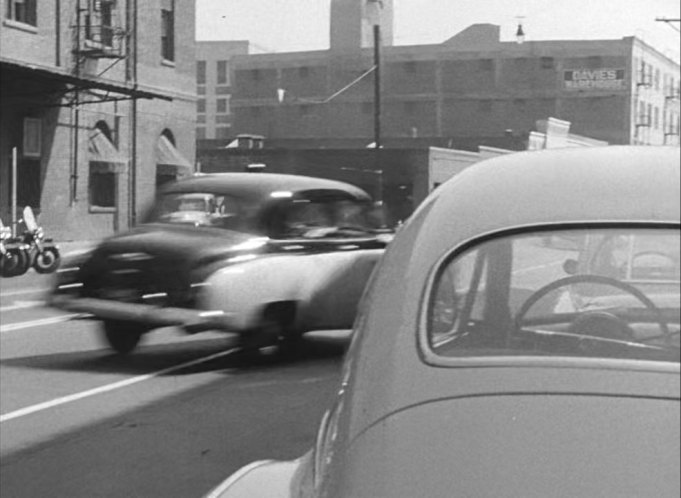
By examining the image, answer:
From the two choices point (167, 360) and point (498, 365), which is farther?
point (167, 360)

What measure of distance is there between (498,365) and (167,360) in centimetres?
914

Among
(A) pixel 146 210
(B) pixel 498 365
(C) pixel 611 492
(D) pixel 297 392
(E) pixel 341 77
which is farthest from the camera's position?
(E) pixel 341 77

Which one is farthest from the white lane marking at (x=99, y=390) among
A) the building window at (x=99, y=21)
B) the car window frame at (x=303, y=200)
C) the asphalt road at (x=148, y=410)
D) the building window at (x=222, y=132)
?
the building window at (x=222, y=132)

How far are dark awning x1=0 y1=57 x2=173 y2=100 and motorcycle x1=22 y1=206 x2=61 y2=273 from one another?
5.47 meters

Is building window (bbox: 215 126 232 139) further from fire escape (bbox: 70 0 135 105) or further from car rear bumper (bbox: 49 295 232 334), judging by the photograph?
car rear bumper (bbox: 49 295 232 334)

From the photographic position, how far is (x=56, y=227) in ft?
104

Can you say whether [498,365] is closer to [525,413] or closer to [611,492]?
[525,413]

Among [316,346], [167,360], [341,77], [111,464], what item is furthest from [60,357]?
[341,77]

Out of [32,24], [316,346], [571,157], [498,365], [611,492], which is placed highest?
[32,24]

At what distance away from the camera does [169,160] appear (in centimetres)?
3647

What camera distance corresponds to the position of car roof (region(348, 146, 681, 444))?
→ 267 centimetres

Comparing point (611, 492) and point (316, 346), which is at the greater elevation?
point (611, 492)

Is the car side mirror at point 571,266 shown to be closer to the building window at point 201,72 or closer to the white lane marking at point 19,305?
the white lane marking at point 19,305

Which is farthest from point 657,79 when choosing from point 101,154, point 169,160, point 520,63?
point 101,154
